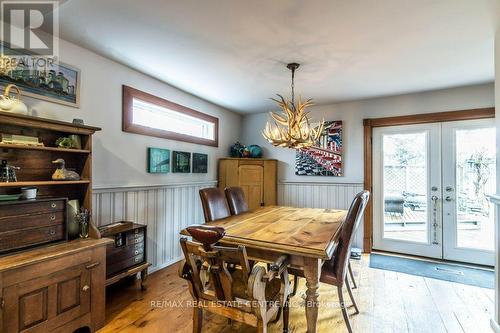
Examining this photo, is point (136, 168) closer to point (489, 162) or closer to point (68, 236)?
point (68, 236)

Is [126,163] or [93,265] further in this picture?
[126,163]

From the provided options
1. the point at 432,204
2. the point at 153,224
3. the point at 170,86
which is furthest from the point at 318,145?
the point at 153,224

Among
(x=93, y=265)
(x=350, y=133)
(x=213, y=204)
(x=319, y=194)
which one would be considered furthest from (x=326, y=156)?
(x=93, y=265)

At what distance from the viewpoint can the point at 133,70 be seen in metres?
2.84

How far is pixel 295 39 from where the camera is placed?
6.99ft

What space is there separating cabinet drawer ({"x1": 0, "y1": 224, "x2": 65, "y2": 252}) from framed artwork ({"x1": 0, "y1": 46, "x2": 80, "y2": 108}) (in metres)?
1.11

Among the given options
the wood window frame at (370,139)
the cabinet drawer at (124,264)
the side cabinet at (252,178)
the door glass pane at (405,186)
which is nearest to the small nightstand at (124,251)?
the cabinet drawer at (124,264)

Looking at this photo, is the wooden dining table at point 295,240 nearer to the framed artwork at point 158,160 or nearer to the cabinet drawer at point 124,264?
the cabinet drawer at point 124,264

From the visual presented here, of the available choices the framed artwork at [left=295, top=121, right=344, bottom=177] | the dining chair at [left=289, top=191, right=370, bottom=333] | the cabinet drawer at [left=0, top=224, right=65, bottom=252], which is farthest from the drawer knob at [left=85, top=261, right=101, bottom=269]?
the framed artwork at [left=295, top=121, right=344, bottom=177]

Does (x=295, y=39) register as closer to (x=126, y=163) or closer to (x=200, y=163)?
(x=126, y=163)

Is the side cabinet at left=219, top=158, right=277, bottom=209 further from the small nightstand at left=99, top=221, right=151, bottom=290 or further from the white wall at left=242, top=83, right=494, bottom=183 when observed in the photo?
the small nightstand at left=99, top=221, right=151, bottom=290

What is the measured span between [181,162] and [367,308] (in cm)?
275

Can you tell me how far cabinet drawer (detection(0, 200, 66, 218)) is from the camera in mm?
1590

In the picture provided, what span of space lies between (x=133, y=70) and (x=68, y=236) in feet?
6.21
